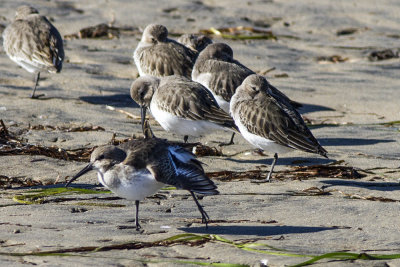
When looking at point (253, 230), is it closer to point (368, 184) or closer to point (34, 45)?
point (368, 184)

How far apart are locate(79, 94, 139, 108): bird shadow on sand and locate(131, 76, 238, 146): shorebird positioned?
6.13ft

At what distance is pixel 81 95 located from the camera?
10141 mm

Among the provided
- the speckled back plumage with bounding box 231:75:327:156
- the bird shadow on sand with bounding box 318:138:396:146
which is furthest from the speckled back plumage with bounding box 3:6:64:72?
the bird shadow on sand with bounding box 318:138:396:146

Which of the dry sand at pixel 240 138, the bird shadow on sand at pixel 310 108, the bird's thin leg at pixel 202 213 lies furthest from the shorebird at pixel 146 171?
the bird shadow on sand at pixel 310 108

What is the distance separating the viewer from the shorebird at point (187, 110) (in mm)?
7734

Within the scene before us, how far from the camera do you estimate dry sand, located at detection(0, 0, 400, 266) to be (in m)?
4.94

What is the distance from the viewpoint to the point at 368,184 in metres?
6.72

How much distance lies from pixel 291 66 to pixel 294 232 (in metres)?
7.30

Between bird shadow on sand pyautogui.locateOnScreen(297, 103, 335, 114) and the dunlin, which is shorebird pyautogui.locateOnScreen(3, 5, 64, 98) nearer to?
the dunlin

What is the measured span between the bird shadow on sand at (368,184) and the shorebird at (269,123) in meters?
0.33

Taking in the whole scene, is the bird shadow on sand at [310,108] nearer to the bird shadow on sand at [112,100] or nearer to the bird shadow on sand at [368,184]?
the bird shadow on sand at [112,100]

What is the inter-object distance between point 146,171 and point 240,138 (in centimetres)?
395

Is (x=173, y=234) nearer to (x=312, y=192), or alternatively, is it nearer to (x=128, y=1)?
(x=312, y=192)

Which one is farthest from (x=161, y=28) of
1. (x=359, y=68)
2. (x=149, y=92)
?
(x=359, y=68)
